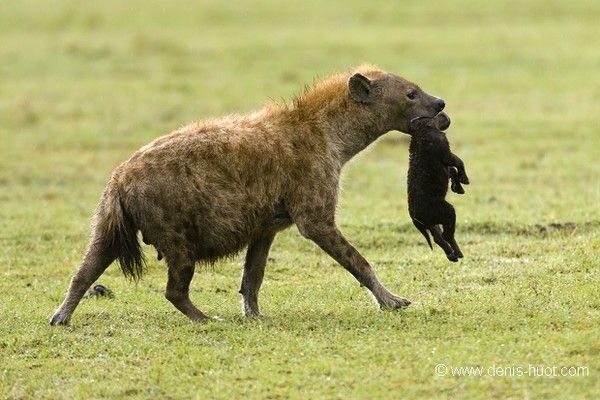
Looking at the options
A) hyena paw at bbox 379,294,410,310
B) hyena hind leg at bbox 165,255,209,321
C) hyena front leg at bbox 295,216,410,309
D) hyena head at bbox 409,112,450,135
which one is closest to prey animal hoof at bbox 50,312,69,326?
hyena hind leg at bbox 165,255,209,321

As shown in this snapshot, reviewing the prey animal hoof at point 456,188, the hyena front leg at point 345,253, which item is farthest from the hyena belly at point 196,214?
Answer: the prey animal hoof at point 456,188

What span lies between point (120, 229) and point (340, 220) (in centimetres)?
373

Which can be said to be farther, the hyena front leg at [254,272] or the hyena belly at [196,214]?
the hyena front leg at [254,272]

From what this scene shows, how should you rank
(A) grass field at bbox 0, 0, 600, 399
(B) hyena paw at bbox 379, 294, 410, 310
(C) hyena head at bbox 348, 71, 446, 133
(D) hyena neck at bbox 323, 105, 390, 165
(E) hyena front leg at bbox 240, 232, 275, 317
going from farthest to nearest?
1. (C) hyena head at bbox 348, 71, 446, 133
2. (D) hyena neck at bbox 323, 105, 390, 165
3. (E) hyena front leg at bbox 240, 232, 275, 317
4. (B) hyena paw at bbox 379, 294, 410, 310
5. (A) grass field at bbox 0, 0, 600, 399

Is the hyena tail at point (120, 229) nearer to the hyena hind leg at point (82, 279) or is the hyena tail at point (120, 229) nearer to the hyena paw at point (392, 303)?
the hyena hind leg at point (82, 279)

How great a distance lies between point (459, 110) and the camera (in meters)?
16.7

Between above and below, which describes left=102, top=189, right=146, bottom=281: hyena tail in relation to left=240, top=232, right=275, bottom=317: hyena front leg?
above

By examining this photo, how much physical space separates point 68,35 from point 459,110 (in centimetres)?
975

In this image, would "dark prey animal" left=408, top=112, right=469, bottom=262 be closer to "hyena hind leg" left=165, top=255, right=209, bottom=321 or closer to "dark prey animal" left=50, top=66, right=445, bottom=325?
"dark prey animal" left=50, top=66, right=445, bottom=325

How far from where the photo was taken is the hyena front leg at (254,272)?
7.68m

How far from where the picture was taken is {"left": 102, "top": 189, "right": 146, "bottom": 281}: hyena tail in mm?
7230

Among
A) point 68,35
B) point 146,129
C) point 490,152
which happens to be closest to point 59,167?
point 146,129

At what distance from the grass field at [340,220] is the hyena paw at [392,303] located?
0.20m

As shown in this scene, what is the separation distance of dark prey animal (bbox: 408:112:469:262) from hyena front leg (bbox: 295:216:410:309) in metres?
0.56
